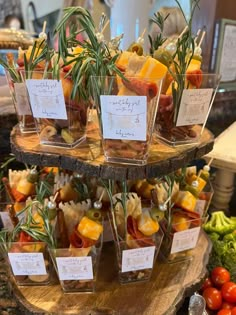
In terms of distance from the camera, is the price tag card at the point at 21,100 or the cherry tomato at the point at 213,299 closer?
the price tag card at the point at 21,100

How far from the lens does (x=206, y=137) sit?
76 cm

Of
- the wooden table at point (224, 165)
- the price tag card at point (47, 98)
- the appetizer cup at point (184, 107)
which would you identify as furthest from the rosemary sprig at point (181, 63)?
the wooden table at point (224, 165)

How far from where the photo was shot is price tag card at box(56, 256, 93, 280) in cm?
71

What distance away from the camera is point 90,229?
69cm

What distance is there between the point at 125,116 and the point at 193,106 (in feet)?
0.64

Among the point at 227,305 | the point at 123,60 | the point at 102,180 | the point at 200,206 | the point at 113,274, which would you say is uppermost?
the point at 123,60

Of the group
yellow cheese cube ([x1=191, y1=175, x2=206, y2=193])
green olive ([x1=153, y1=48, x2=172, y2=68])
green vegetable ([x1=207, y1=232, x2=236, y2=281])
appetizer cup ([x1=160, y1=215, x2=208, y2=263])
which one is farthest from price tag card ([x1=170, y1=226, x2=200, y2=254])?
green olive ([x1=153, y1=48, x2=172, y2=68])

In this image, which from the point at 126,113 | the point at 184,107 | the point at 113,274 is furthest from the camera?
the point at 113,274

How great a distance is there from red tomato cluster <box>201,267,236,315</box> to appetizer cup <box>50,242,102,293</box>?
37 centimetres

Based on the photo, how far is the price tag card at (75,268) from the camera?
2.32 feet

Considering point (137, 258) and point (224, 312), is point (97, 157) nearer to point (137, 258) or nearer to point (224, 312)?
point (137, 258)

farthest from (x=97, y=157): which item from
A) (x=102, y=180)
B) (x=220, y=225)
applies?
(x=220, y=225)

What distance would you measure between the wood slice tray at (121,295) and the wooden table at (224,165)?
1.41 ft

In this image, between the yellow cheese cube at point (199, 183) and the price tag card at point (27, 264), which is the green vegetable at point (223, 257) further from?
the price tag card at point (27, 264)
